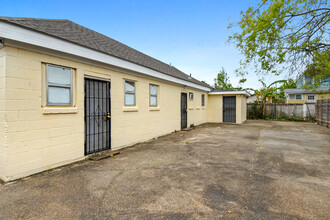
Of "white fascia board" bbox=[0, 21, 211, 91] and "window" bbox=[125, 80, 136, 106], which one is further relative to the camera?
"window" bbox=[125, 80, 136, 106]

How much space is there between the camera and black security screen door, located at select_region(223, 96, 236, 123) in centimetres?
1530

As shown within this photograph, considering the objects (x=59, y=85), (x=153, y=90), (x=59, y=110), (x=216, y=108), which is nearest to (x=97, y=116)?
(x=59, y=110)

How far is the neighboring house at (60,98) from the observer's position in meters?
3.49

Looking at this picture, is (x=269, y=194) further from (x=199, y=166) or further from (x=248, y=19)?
(x=248, y=19)

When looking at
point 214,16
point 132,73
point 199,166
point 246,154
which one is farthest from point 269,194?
point 214,16

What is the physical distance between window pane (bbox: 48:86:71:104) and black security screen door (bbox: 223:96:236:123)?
44.3 ft

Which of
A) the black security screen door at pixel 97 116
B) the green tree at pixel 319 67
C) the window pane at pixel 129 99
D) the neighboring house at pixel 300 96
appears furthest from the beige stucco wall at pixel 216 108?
the neighboring house at pixel 300 96

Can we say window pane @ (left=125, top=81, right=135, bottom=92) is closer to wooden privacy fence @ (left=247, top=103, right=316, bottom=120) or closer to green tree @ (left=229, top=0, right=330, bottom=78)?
green tree @ (left=229, top=0, right=330, bottom=78)

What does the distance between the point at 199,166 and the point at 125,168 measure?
1.85 metres

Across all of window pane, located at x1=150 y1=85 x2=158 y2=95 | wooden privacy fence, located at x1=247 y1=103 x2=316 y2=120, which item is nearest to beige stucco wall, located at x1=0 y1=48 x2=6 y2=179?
window pane, located at x1=150 y1=85 x2=158 y2=95

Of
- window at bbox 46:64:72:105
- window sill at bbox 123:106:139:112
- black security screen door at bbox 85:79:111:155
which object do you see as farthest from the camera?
window sill at bbox 123:106:139:112

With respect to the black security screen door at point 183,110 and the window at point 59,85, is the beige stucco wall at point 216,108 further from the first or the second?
the window at point 59,85

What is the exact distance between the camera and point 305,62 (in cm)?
684

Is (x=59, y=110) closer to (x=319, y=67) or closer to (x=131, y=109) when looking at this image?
(x=131, y=109)
